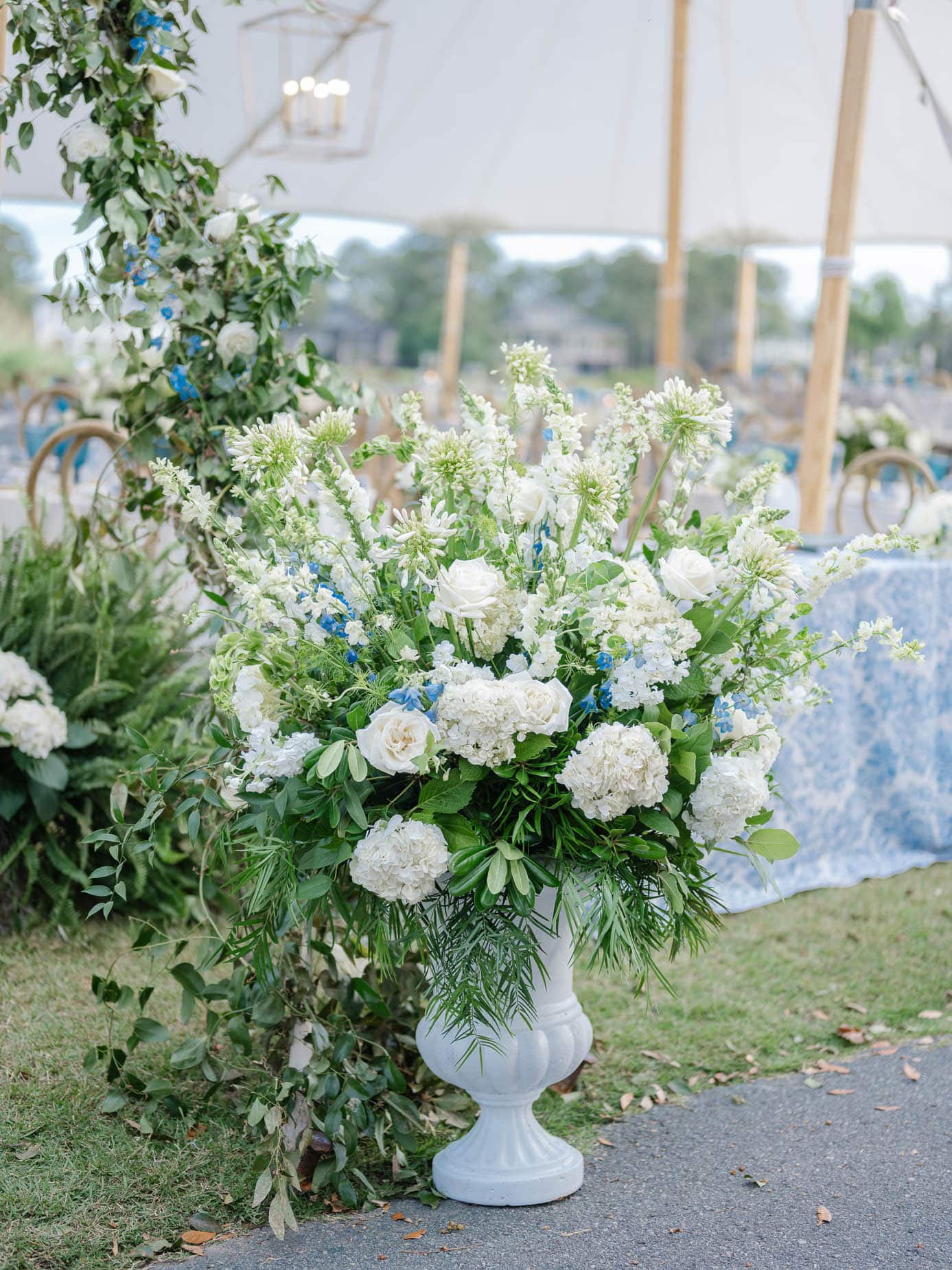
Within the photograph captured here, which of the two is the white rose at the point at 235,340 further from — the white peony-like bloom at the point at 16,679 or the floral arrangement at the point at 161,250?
the white peony-like bloom at the point at 16,679

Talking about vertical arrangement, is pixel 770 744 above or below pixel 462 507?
below

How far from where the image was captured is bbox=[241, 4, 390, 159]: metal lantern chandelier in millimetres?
5047

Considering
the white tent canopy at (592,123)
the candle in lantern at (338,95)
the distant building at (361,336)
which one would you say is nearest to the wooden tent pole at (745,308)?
the white tent canopy at (592,123)

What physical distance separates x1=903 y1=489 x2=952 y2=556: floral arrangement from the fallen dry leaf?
1330 mm

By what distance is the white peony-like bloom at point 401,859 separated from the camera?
149cm

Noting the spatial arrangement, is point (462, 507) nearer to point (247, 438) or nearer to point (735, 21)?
point (247, 438)

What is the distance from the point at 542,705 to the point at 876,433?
446 cm

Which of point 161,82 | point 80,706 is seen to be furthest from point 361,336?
point 161,82

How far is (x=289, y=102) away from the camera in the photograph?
5305mm

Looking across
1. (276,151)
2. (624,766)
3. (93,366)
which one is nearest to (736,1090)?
(624,766)

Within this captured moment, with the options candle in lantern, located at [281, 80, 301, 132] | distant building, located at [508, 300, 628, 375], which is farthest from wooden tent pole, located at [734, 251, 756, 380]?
distant building, located at [508, 300, 628, 375]

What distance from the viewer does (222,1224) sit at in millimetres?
1724

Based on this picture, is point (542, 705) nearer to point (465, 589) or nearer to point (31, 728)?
point (465, 589)

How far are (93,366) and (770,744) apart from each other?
3.95m
